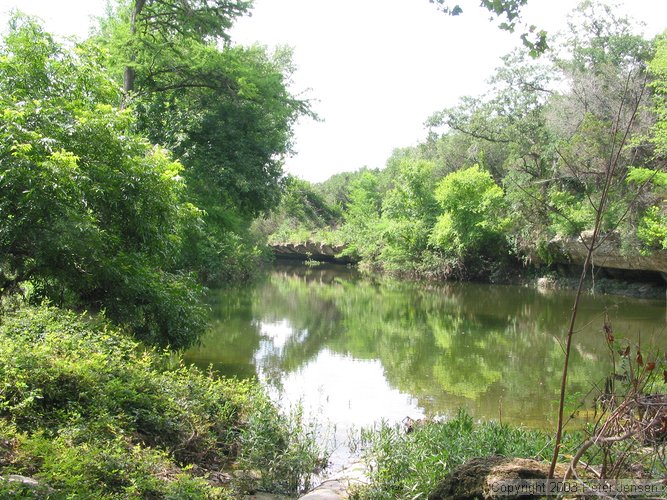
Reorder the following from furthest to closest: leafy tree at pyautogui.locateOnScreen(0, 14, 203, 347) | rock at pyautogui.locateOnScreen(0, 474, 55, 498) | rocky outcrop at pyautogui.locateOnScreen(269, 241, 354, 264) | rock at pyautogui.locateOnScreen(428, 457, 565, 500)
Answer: rocky outcrop at pyautogui.locateOnScreen(269, 241, 354, 264) → leafy tree at pyautogui.locateOnScreen(0, 14, 203, 347) → rock at pyautogui.locateOnScreen(428, 457, 565, 500) → rock at pyautogui.locateOnScreen(0, 474, 55, 498)

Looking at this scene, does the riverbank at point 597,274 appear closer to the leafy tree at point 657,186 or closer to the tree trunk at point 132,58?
the leafy tree at point 657,186

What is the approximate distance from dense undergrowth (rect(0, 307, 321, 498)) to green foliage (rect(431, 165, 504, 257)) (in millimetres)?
28739

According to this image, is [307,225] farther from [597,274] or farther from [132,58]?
[132,58]

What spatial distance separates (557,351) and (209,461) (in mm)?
10907

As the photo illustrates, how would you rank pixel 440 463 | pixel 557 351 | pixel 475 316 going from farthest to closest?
pixel 475 316
pixel 557 351
pixel 440 463

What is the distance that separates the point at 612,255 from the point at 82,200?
24526 millimetres

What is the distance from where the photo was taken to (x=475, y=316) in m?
20.7

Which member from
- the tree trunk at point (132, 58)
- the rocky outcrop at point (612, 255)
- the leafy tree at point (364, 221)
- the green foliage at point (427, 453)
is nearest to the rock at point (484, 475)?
the green foliage at point (427, 453)

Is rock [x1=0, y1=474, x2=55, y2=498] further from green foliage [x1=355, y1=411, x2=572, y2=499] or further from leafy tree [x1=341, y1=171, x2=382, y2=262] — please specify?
leafy tree [x1=341, y1=171, x2=382, y2=262]

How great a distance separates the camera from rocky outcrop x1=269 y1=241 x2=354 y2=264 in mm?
54719

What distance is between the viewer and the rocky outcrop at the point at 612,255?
24266 mm

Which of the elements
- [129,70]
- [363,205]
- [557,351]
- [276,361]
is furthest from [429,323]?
[363,205]

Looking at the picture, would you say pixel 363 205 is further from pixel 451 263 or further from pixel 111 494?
pixel 111 494

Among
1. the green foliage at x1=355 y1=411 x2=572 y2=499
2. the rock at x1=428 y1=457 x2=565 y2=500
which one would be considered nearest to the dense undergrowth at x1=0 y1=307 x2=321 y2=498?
the green foliage at x1=355 y1=411 x2=572 y2=499
